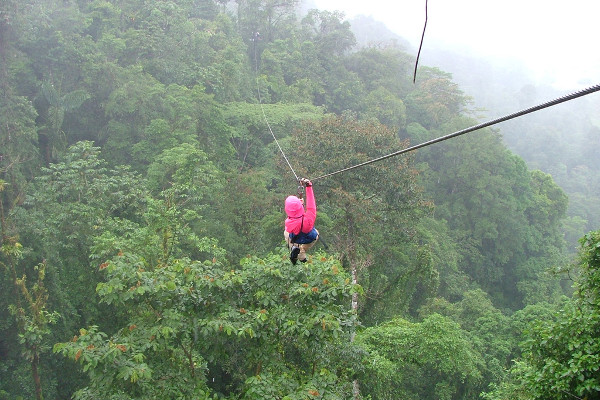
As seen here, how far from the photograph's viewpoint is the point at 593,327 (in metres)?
3.30

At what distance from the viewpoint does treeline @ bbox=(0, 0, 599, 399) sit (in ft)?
13.4

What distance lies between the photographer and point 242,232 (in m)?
9.78

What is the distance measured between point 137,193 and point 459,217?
11304 mm

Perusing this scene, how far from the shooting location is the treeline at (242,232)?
4.09 meters

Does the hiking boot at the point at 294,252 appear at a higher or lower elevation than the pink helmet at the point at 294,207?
lower

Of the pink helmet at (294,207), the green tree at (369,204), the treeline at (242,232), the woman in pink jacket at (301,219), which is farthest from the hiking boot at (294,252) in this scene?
the green tree at (369,204)

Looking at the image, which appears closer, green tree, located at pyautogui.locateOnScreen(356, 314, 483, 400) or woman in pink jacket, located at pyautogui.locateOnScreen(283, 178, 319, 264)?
woman in pink jacket, located at pyautogui.locateOnScreen(283, 178, 319, 264)

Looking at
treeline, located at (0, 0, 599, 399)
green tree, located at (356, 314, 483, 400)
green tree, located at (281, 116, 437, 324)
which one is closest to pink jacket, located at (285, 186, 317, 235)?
treeline, located at (0, 0, 599, 399)

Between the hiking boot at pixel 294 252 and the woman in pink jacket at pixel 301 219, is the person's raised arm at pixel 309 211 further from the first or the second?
the hiking boot at pixel 294 252

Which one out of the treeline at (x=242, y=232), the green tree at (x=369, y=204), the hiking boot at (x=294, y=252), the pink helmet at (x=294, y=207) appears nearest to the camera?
the pink helmet at (x=294, y=207)

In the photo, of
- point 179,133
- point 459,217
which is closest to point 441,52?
point 459,217

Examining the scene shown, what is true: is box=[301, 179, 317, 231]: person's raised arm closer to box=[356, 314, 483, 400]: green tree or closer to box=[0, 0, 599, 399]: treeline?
box=[0, 0, 599, 399]: treeline

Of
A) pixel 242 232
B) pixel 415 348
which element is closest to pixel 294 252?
pixel 415 348

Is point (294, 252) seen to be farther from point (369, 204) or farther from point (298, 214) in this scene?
point (369, 204)
